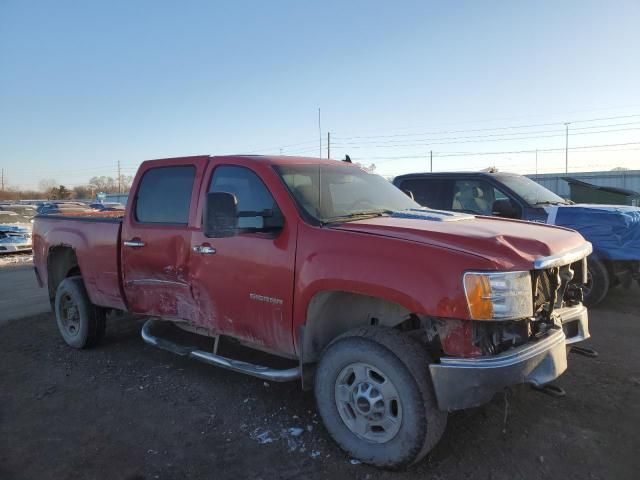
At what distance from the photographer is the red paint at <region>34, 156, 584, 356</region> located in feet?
9.37

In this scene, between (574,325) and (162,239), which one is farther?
(162,239)

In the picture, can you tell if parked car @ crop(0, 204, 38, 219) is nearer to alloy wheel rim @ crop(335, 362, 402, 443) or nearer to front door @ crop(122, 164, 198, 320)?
front door @ crop(122, 164, 198, 320)

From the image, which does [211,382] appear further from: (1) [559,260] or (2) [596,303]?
(2) [596,303]

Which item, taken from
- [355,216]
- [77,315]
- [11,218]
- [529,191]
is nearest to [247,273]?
[355,216]

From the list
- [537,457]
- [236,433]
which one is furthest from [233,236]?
[537,457]

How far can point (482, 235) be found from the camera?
3.03 m

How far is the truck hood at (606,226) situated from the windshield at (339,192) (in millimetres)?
3480

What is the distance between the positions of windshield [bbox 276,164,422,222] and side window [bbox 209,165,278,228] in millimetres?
211

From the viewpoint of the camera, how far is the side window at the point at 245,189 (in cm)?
380

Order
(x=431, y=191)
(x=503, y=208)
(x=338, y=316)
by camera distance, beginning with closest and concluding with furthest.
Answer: (x=338, y=316), (x=503, y=208), (x=431, y=191)

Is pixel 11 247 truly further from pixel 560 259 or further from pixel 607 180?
pixel 607 180

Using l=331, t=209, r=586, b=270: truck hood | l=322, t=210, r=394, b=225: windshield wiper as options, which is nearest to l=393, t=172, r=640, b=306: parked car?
l=322, t=210, r=394, b=225: windshield wiper

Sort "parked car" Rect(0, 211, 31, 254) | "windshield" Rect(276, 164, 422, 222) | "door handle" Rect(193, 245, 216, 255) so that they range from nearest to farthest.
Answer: "windshield" Rect(276, 164, 422, 222)
"door handle" Rect(193, 245, 216, 255)
"parked car" Rect(0, 211, 31, 254)

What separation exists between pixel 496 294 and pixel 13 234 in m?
16.2
